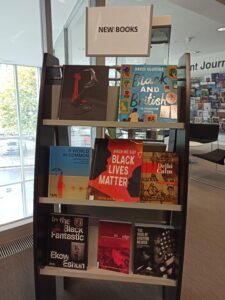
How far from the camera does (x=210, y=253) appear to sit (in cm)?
208

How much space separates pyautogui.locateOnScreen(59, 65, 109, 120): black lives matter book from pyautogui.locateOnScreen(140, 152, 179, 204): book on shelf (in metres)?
0.34

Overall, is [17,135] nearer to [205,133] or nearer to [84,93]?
[84,93]

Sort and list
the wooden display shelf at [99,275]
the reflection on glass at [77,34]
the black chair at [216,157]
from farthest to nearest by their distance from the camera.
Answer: the black chair at [216,157] < the reflection on glass at [77,34] < the wooden display shelf at [99,275]

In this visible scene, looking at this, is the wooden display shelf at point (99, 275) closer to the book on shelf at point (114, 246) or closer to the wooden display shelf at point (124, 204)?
the book on shelf at point (114, 246)

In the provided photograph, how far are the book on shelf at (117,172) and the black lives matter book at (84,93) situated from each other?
0.19m

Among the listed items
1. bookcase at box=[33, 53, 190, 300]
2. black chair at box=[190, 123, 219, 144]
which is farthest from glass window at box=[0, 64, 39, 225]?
black chair at box=[190, 123, 219, 144]

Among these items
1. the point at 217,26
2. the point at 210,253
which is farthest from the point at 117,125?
the point at 217,26

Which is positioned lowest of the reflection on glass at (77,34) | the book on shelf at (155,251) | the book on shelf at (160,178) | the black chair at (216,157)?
the book on shelf at (155,251)

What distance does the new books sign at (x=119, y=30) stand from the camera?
3.73 ft

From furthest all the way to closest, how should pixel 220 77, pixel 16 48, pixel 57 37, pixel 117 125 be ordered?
pixel 220 77 < pixel 16 48 < pixel 57 37 < pixel 117 125

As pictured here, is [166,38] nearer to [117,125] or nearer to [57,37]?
[117,125]

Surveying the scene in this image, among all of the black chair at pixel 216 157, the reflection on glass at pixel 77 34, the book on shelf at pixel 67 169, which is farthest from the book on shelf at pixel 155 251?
the black chair at pixel 216 157

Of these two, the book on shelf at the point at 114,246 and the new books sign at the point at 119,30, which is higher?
the new books sign at the point at 119,30

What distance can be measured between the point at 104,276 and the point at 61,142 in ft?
2.73
